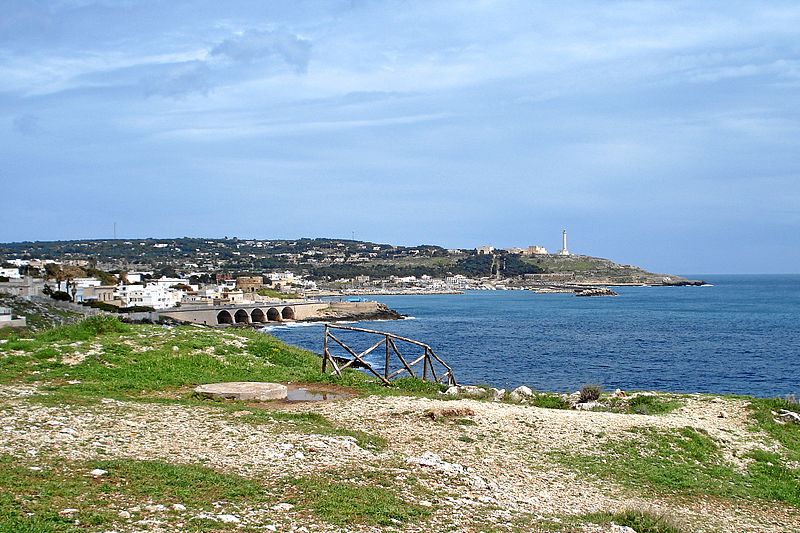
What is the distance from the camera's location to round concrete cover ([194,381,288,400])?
16.2 metres

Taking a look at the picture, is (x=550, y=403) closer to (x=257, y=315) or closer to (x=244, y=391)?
(x=244, y=391)

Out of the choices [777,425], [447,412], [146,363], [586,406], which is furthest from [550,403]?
[146,363]

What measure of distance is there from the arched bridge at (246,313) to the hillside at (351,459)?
91374 millimetres

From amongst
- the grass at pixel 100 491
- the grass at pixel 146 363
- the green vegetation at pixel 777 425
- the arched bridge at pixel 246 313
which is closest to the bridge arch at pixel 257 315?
the arched bridge at pixel 246 313

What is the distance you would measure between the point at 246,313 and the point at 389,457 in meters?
116

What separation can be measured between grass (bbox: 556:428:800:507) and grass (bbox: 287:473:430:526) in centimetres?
436

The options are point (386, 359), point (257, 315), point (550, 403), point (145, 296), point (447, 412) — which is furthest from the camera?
point (257, 315)

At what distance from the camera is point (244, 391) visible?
16.4 meters

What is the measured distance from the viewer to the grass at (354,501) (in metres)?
8.88

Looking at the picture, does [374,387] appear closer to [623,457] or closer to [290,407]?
[290,407]

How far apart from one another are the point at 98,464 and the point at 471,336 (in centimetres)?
7320

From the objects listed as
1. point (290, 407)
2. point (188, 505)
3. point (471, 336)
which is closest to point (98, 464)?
point (188, 505)

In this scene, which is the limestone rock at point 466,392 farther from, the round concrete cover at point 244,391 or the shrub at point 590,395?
the round concrete cover at point 244,391

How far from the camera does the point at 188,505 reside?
28.4 ft
